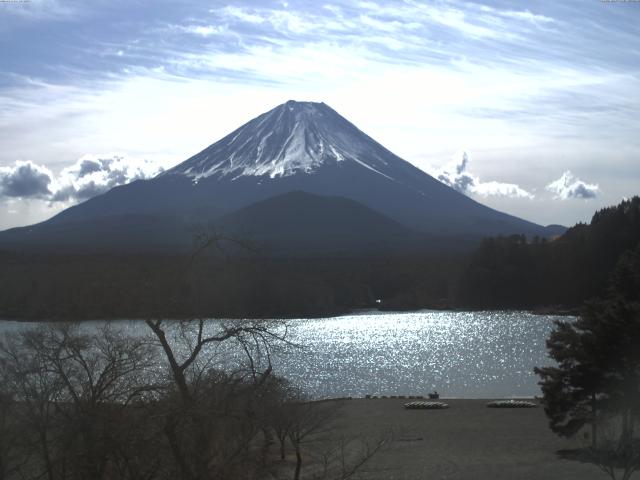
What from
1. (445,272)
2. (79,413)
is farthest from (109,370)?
(445,272)

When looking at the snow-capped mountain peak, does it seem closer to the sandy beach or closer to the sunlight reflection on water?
the sunlight reflection on water

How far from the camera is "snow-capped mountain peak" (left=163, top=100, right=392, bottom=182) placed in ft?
394

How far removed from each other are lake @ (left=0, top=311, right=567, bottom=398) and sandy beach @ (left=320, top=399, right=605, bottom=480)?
112 inches

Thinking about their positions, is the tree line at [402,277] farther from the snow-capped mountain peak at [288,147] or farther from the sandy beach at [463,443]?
→ the snow-capped mountain peak at [288,147]

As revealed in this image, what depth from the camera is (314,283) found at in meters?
63.3

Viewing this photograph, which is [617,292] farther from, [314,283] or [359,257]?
[359,257]

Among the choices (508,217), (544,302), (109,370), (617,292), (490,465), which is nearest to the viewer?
(109,370)

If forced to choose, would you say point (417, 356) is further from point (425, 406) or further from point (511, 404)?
point (511, 404)

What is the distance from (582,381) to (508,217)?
120 meters

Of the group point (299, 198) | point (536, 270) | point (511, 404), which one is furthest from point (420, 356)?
point (299, 198)

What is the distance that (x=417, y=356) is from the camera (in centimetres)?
3588

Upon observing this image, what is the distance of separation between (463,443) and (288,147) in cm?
10697

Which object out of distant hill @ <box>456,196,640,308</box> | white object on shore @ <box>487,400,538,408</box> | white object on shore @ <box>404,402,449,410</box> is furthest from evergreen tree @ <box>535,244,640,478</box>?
distant hill @ <box>456,196,640,308</box>

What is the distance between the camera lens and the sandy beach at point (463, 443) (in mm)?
13867
